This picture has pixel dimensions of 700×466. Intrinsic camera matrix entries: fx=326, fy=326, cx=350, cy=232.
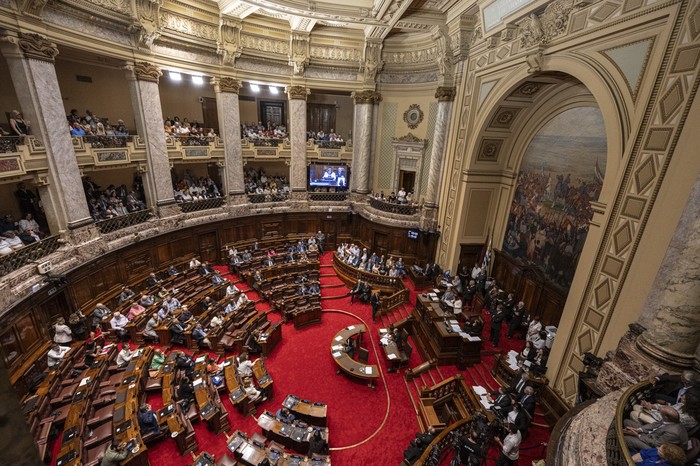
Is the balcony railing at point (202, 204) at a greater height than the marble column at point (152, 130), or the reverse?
the marble column at point (152, 130)

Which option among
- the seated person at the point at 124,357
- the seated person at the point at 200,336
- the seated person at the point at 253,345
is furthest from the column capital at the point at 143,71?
the seated person at the point at 253,345

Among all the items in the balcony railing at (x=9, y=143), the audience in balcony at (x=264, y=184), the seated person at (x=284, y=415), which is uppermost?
the balcony railing at (x=9, y=143)

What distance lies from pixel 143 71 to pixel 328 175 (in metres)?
9.32

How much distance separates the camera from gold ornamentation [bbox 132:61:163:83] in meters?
12.0

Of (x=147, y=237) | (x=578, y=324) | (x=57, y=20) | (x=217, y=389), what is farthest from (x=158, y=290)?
(x=578, y=324)

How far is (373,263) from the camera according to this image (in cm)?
1538

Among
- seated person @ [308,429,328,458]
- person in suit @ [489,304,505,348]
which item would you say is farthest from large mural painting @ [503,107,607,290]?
seated person @ [308,429,328,458]

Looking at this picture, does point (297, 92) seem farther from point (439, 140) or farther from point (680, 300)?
point (680, 300)

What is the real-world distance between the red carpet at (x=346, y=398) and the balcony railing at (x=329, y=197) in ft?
24.5

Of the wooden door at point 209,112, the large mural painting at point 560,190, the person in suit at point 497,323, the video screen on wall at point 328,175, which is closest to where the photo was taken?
the large mural painting at point 560,190

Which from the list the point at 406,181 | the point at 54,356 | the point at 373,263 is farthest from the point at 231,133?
the point at 54,356

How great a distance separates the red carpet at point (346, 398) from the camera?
25.0ft

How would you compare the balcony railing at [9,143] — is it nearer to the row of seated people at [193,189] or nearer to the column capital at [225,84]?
the row of seated people at [193,189]

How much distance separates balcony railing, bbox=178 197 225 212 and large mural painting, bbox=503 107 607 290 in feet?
43.2
